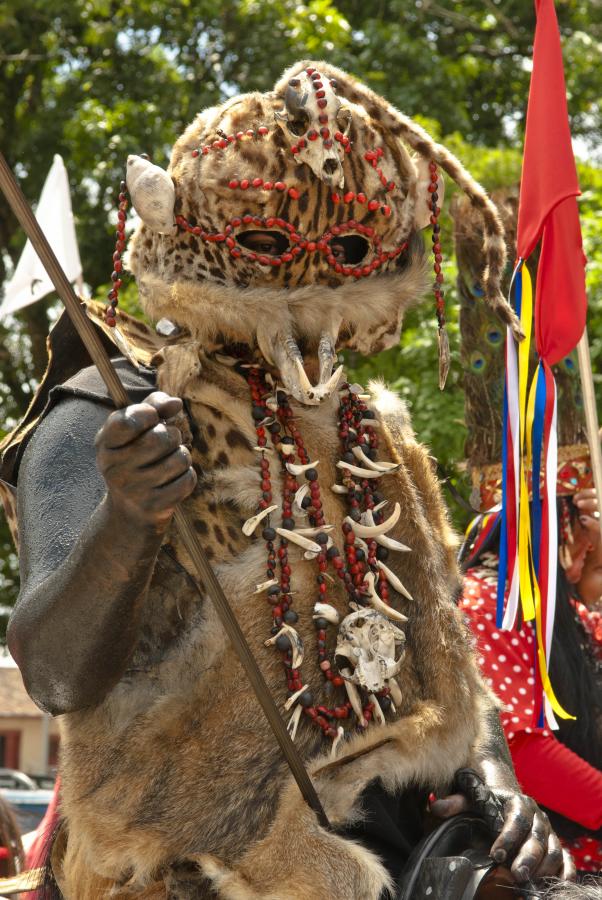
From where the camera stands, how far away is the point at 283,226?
7.64 ft

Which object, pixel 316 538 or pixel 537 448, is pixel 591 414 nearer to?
pixel 537 448

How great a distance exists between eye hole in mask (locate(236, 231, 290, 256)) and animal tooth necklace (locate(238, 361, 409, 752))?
0.75ft

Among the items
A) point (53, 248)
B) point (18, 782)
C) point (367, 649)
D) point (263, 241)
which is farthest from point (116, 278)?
point (18, 782)

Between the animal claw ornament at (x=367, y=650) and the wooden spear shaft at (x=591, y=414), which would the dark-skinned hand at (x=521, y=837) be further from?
the wooden spear shaft at (x=591, y=414)

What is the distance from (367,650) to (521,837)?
0.43 metres

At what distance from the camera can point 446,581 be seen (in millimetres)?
2549

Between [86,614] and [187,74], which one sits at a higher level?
[187,74]

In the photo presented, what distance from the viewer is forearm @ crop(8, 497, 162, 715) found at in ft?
6.04

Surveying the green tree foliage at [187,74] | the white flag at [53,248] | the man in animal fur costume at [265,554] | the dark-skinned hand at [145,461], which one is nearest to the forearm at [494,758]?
the man in animal fur costume at [265,554]

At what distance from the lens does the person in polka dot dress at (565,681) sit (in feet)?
11.4

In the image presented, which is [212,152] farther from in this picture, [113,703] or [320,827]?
[320,827]

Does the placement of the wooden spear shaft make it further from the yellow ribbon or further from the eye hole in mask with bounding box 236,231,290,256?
the eye hole in mask with bounding box 236,231,290,256

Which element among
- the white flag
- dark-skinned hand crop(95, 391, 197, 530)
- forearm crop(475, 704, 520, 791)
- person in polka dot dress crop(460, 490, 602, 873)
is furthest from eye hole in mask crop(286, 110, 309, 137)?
the white flag

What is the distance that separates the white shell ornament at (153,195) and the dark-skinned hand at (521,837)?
1.21 m
